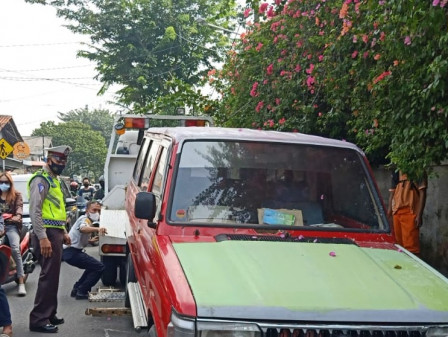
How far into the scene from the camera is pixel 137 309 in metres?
5.51

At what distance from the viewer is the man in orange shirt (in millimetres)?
8719

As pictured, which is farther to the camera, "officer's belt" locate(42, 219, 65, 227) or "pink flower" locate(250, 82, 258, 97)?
"pink flower" locate(250, 82, 258, 97)

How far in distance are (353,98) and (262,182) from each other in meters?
3.90

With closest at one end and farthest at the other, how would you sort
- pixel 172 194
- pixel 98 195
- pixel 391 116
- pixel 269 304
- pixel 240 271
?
1. pixel 269 304
2. pixel 240 271
3. pixel 172 194
4. pixel 391 116
5. pixel 98 195

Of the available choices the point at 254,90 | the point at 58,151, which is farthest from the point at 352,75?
the point at 58,151

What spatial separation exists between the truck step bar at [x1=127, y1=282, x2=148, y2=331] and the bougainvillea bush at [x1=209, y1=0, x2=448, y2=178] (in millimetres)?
2767

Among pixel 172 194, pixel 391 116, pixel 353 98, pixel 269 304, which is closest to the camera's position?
pixel 269 304

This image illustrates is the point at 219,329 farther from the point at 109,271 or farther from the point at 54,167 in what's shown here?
the point at 109,271

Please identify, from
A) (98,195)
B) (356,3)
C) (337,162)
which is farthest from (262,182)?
(98,195)

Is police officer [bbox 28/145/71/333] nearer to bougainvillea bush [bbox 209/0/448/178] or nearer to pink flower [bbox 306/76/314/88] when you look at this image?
bougainvillea bush [bbox 209/0/448/178]

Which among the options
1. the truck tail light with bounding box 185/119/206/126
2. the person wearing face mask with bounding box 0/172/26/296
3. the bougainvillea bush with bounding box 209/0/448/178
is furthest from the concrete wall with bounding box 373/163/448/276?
the person wearing face mask with bounding box 0/172/26/296

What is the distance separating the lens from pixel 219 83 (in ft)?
53.9

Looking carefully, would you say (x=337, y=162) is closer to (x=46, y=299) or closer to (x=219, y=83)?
(x=46, y=299)

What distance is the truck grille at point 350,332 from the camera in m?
3.70
